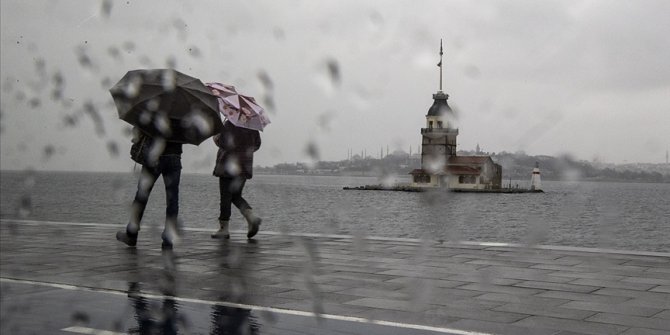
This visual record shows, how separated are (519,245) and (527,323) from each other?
6.45 m

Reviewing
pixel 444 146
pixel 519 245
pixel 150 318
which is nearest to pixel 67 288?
pixel 150 318

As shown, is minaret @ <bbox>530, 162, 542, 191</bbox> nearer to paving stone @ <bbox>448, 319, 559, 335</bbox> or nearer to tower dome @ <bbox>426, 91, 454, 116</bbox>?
tower dome @ <bbox>426, 91, 454, 116</bbox>

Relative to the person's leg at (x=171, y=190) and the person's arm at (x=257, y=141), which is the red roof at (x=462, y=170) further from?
the person's leg at (x=171, y=190)

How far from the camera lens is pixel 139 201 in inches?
422

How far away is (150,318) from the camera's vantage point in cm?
568

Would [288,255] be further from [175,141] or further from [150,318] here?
[150,318]

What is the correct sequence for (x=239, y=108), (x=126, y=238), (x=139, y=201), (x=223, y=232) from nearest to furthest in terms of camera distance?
(x=139, y=201)
(x=126, y=238)
(x=239, y=108)
(x=223, y=232)

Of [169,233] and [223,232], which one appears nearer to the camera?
[169,233]

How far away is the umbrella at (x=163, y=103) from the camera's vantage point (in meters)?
10.1

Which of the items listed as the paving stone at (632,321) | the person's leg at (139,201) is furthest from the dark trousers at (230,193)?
the paving stone at (632,321)

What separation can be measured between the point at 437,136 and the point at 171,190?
114117mm

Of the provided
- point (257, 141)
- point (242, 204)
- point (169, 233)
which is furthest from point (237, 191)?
point (169, 233)

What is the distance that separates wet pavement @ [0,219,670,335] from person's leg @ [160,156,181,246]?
0.95 ft

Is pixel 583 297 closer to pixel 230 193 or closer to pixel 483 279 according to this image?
pixel 483 279
